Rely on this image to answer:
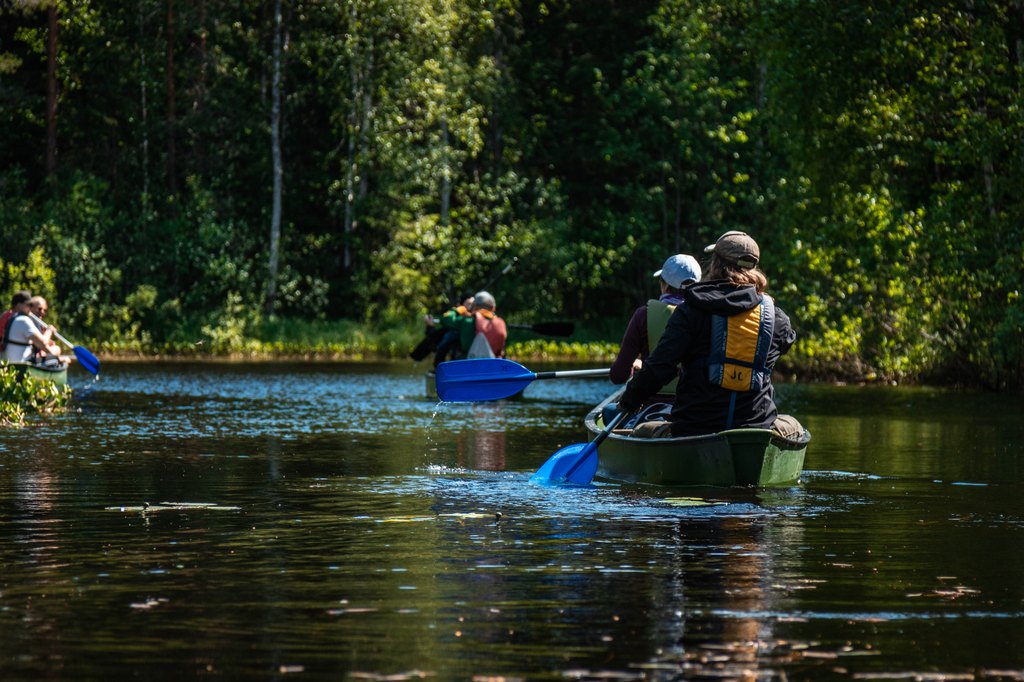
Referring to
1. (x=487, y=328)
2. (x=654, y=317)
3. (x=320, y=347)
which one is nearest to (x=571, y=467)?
(x=654, y=317)

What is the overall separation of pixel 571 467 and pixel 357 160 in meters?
33.7

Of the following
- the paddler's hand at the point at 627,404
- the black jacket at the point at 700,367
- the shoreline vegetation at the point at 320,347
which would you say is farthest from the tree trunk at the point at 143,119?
the black jacket at the point at 700,367

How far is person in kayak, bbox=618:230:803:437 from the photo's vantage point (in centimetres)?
1138

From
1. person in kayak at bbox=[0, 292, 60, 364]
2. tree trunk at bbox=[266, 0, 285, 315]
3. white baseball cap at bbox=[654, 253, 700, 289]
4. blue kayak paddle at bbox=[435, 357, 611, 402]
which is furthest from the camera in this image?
tree trunk at bbox=[266, 0, 285, 315]

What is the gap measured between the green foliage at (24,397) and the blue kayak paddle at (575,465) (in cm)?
811

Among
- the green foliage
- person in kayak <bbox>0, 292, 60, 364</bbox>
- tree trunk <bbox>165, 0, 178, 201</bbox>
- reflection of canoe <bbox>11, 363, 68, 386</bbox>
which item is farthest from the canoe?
tree trunk <bbox>165, 0, 178, 201</bbox>

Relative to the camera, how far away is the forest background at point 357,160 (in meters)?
44.9

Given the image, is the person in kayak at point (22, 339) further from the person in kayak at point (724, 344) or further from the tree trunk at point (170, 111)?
the tree trunk at point (170, 111)

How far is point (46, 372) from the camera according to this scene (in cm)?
2400

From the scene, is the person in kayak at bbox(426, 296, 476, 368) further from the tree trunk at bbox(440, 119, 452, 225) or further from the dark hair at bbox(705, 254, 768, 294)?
the tree trunk at bbox(440, 119, 452, 225)

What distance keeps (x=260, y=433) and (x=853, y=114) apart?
14.0m

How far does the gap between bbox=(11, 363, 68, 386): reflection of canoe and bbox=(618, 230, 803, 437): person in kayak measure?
12.9 meters

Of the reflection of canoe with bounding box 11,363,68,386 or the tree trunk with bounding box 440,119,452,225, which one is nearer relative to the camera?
the reflection of canoe with bounding box 11,363,68,386

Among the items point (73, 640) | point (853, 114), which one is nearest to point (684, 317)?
point (73, 640)
